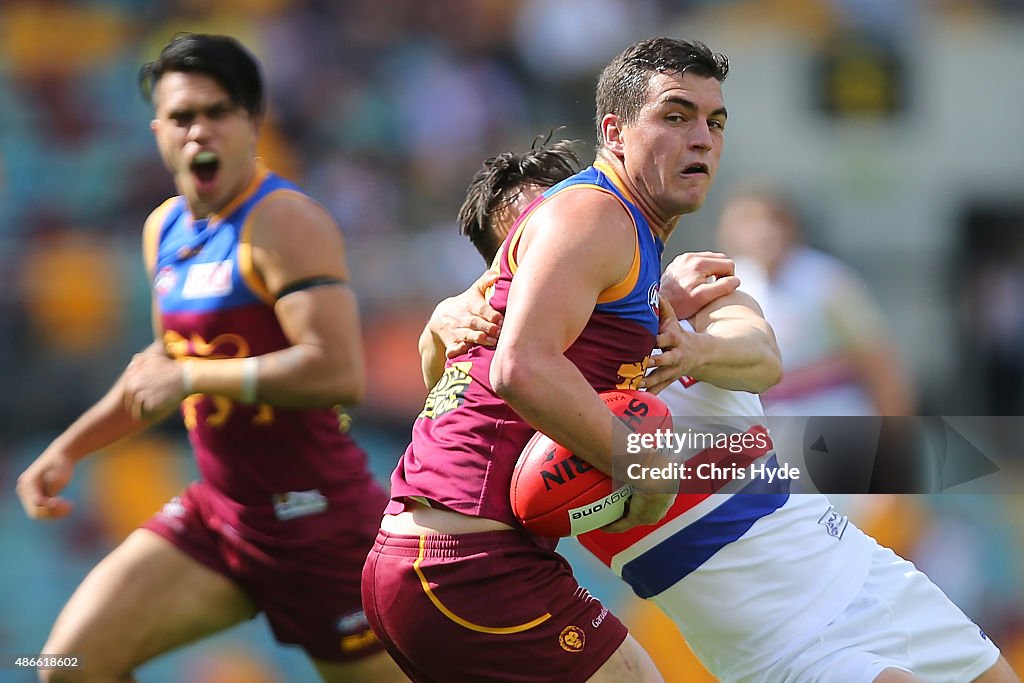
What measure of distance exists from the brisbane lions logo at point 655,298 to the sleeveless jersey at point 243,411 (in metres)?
1.52

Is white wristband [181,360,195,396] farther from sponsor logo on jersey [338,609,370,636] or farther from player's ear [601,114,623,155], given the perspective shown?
player's ear [601,114,623,155]

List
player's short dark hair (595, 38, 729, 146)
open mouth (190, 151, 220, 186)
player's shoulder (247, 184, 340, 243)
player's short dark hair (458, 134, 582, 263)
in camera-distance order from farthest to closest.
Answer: open mouth (190, 151, 220, 186), player's shoulder (247, 184, 340, 243), player's short dark hair (458, 134, 582, 263), player's short dark hair (595, 38, 729, 146)

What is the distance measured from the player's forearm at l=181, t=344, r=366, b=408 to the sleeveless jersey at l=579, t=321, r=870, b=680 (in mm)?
1091

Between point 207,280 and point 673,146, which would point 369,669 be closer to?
point 207,280

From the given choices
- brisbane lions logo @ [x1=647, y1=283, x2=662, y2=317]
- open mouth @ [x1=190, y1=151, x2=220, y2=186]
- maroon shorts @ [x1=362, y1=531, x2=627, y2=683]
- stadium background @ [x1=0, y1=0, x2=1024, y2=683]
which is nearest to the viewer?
maroon shorts @ [x1=362, y1=531, x2=627, y2=683]

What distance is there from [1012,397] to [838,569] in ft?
18.6

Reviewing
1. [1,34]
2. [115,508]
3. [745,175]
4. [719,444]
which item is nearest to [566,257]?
[719,444]

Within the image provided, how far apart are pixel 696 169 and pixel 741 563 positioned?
3.28ft

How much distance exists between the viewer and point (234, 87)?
14.5 ft

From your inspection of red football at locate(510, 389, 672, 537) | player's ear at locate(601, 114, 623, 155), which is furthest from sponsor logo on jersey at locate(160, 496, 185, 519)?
player's ear at locate(601, 114, 623, 155)

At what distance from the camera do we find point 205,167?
435cm

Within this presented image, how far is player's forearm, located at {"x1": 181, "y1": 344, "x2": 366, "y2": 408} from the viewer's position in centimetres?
409

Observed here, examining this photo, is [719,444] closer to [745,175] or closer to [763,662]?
[763,662]

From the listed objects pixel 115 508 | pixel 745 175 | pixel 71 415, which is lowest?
pixel 115 508
